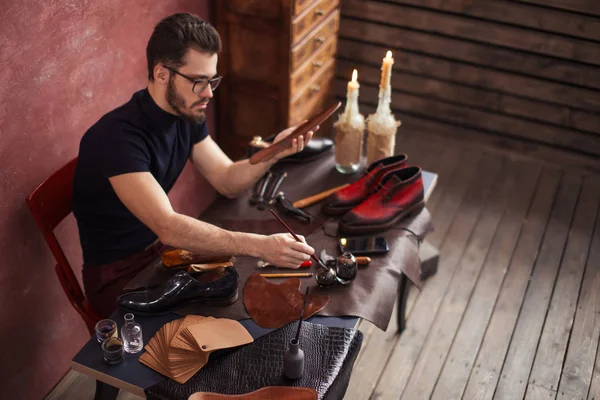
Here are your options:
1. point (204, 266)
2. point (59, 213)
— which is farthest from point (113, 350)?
point (59, 213)

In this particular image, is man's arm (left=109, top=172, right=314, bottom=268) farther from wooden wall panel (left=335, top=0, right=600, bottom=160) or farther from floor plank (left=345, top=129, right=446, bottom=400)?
wooden wall panel (left=335, top=0, right=600, bottom=160)

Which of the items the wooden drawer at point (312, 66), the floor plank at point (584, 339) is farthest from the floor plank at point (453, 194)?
the wooden drawer at point (312, 66)

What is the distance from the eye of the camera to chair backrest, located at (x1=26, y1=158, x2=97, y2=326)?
8.33ft

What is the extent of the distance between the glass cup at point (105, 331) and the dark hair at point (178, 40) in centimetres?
92

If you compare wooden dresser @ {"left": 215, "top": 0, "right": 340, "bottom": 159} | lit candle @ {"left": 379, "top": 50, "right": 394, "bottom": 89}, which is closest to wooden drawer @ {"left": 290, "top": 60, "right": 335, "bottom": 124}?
wooden dresser @ {"left": 215, "top": 0, "right": 340, "bottom": 159}

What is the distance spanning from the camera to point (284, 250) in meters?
2.33

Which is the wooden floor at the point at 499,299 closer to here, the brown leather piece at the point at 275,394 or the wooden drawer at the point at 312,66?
the wooden drawer at the point at 312,66

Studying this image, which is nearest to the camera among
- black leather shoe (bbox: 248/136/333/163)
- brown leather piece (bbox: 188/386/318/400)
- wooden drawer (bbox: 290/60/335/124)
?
brown leather piece (bbox: 188/386/318/400)

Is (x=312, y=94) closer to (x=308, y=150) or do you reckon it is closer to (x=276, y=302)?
(x=308, y=150)

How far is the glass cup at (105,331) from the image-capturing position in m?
2.10

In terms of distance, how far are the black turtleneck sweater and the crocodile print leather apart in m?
0.77

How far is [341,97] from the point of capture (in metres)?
5.14

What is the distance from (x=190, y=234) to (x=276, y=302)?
38 cm

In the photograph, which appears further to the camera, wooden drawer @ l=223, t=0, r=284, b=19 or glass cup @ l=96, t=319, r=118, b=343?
wooden drawer @ l=223, t=0, r=284, b=19
